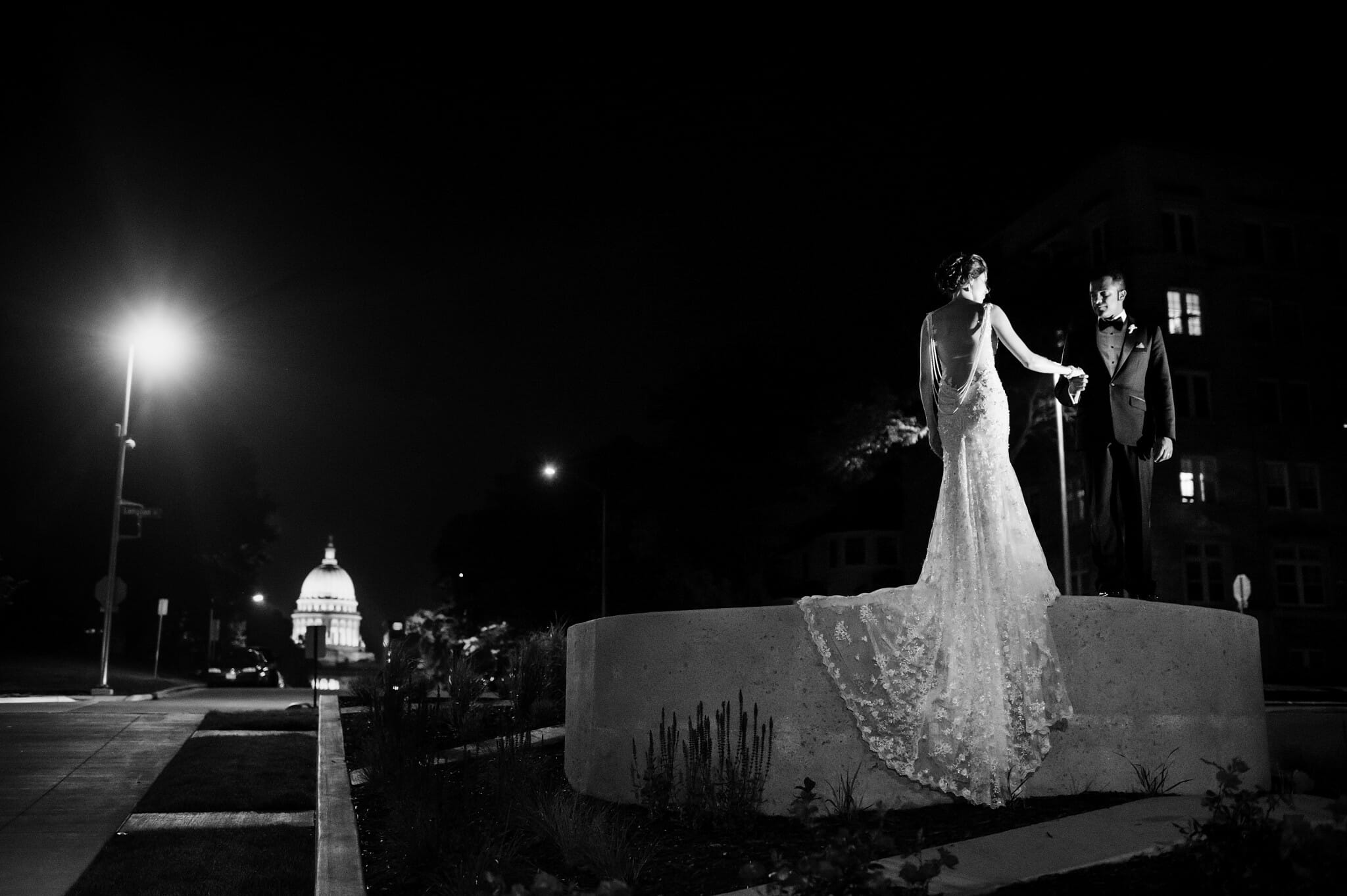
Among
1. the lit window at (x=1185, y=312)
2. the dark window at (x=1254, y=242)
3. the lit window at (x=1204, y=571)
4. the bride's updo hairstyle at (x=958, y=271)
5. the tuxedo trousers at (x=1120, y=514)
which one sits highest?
the dark window at (x=1254, y=242)

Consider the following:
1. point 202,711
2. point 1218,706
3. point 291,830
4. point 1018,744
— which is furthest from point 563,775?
point 202,711

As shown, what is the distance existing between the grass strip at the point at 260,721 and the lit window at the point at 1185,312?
35.1 metres

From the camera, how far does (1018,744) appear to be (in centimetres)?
784

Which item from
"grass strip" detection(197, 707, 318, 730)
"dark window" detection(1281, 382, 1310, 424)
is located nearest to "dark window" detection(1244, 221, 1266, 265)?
"dark window" detection(1281, 382, 1310, 424)

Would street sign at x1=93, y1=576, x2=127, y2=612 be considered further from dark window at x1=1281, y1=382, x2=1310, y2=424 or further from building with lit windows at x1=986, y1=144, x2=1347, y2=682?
dark window at x1=1281, y1=382, x2=1310, y2=424

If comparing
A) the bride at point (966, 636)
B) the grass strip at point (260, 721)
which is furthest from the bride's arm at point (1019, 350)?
the grass strip at point (260, 721)

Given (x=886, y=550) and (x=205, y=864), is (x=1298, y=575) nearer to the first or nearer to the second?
(x=886, y=550)

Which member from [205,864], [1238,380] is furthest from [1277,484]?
[205,864]

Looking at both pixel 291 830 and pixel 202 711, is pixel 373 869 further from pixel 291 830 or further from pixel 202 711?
pixel 202 711

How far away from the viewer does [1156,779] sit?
791 centimetres

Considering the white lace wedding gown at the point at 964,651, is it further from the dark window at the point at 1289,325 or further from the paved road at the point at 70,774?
the dark window at the point at 1289,325

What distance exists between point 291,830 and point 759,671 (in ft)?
13.3

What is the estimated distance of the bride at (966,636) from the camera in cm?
785

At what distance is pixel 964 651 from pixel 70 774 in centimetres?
971
